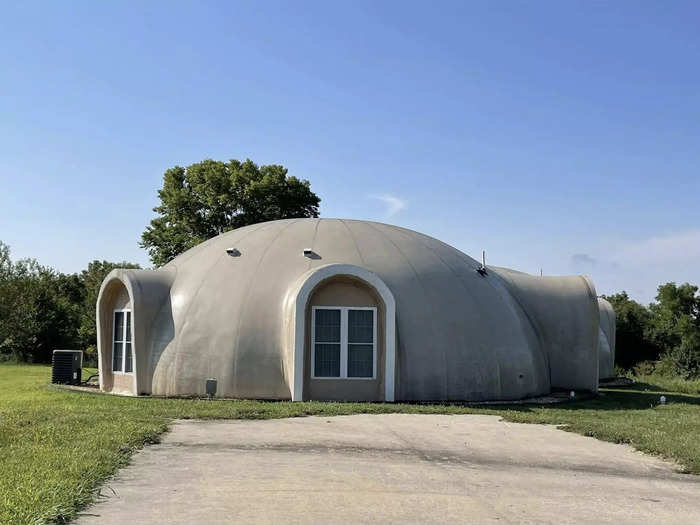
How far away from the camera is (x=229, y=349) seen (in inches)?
663

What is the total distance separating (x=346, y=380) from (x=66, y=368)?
9.76 metres

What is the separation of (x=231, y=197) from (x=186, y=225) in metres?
3.24

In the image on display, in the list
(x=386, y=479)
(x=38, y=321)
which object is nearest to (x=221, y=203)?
(x=38, y=321)

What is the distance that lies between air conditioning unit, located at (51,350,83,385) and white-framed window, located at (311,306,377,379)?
8.82 m

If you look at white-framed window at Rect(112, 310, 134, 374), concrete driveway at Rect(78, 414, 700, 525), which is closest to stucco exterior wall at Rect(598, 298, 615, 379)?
concrete driveway at Rect(78, 414, 700, 525)

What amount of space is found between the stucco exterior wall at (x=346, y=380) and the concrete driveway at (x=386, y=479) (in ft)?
14.2

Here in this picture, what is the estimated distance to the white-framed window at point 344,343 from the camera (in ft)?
55.6

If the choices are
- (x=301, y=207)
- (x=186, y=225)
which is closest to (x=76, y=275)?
(x=186, y=225)

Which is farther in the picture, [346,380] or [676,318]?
[676,318]

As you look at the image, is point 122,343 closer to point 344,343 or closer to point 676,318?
point 344,343

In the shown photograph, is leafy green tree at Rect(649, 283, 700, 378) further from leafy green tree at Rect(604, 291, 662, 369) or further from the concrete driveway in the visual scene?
the concrete driveway

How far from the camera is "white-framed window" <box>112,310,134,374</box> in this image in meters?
18.9

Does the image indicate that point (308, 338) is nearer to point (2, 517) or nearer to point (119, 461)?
point (119, 461)

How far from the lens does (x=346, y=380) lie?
17.0 meters
